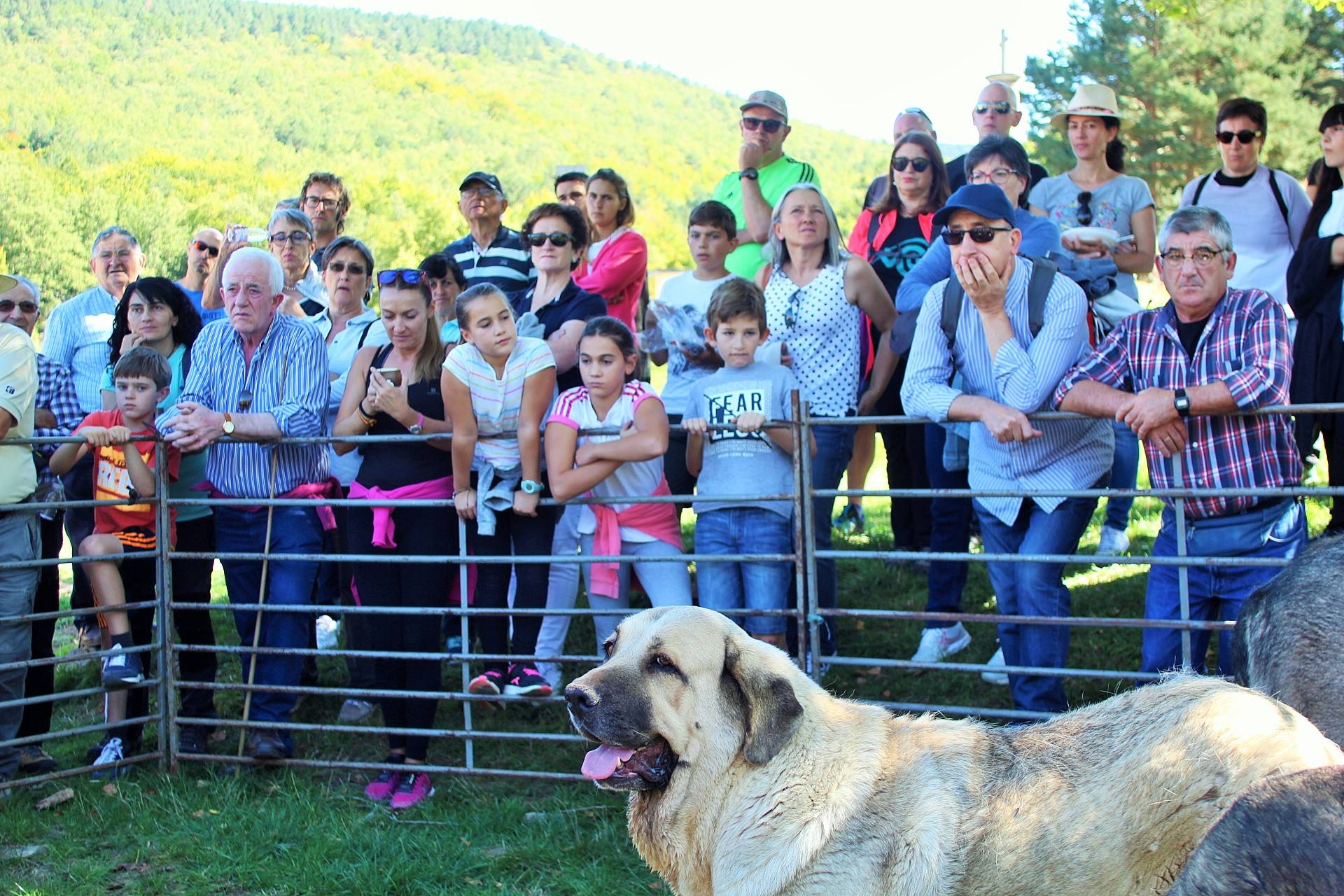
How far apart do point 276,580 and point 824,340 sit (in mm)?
3386

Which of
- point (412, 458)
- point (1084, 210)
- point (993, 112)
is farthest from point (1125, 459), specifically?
point (412, 458)

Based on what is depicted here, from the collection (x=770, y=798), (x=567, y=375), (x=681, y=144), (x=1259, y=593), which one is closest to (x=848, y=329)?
(x=567, y=375)

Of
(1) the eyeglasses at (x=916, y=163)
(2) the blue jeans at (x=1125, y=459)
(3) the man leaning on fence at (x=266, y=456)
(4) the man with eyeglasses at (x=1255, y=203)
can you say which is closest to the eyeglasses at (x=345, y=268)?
(3) the man leaning on fence at (x=266, y=456)

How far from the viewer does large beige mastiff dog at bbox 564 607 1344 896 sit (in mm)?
3148

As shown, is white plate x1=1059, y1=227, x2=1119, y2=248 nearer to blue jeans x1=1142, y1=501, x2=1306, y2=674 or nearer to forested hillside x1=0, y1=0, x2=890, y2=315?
blue jeans x1=1142, y1=501, x2=1306, y2=674

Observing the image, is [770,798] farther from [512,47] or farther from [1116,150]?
[512,47]

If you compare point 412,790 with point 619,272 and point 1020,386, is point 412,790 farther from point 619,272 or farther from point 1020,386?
point 619,272

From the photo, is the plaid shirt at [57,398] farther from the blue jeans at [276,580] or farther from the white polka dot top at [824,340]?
the white polka dot top at [824,340]

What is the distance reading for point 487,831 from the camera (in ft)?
18.0

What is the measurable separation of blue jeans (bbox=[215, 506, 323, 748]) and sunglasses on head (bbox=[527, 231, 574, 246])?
82.2 inches

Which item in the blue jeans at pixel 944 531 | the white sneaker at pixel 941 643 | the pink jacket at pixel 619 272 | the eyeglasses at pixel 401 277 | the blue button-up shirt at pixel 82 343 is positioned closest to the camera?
the eyeglasses at pixel 401 277

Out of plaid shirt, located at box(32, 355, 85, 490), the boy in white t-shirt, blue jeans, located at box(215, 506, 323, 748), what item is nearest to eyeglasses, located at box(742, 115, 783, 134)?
the boy in white t-shirt

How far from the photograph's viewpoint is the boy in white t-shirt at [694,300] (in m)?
7.18

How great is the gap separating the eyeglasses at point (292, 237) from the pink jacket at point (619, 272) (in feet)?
6.73
